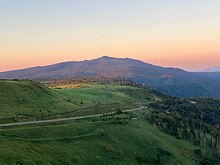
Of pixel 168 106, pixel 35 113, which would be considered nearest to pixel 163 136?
pixel 35 113

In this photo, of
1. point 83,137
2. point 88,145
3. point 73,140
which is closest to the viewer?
point 88,145

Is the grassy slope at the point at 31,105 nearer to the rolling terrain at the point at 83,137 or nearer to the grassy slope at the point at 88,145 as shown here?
the rolling terrain at the point at 83,137

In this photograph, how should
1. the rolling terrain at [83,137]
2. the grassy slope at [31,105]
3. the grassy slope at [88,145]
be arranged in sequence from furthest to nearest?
the grassy slope at [31,105]
the rolling terrain at [83,137]
the grassy slope at [88,145]

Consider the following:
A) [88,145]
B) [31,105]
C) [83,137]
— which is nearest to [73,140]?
[88,145]

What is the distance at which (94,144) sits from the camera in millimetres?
78875

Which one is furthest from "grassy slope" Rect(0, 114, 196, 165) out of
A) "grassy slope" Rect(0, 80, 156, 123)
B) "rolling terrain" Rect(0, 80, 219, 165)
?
"grassy slope" Rect(0, 80, 156, 123)

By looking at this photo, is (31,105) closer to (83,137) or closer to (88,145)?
(83,137)

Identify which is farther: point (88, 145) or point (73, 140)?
point (73, 140)

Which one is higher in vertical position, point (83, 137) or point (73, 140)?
point (73, 140)

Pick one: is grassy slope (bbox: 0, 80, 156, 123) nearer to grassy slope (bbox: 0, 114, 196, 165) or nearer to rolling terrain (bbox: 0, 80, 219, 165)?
rolling terrain (bbox: 0, 80, 219, 165)

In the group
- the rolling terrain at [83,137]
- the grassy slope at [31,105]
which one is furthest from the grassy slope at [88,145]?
the grassy slope at [31,105]

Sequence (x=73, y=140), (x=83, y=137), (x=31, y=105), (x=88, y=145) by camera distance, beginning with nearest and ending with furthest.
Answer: (x=88, y=145), (x=73, y=140), (x=83, y=137), (x=31, y=105)

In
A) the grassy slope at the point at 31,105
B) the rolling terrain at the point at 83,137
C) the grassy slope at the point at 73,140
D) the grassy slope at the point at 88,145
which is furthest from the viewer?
the grassy slope at the point at 31,105

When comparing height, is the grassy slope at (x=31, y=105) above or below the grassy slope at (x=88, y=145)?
above
